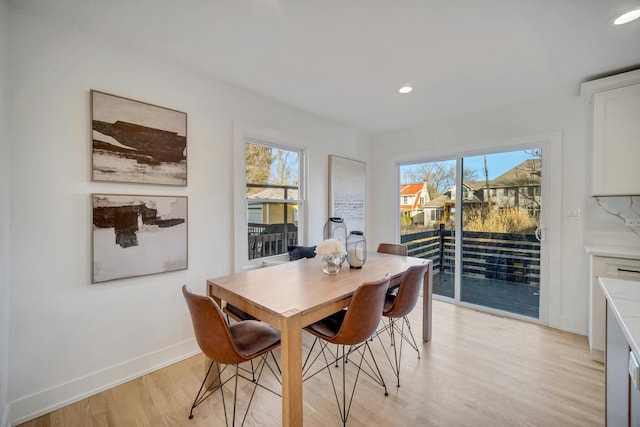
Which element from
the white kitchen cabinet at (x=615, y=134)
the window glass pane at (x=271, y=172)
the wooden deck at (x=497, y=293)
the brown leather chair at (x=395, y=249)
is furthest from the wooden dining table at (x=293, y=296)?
the white kitchen cabinet at (x=615, y=134)

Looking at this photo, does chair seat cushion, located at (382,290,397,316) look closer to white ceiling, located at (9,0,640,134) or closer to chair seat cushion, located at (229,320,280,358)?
chair seat cushion, located at (229,320,280,358)

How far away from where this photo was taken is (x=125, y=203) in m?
2.03

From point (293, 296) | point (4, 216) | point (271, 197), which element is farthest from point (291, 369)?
point (271, 197)

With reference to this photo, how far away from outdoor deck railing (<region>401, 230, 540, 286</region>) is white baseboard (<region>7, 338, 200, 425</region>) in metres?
3.29

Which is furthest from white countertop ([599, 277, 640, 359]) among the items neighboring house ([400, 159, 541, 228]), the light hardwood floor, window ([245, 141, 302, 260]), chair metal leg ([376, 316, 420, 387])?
window ([245, 141, 302, 260])

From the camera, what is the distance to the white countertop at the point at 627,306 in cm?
90

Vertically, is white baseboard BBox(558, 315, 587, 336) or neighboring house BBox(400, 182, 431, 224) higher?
neighboring house BBox(400, 182, 431, 224)

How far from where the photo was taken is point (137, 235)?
2082 millimetres

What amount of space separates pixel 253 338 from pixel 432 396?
1.33m

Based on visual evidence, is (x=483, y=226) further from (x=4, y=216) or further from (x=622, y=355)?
(x=4, y=216)

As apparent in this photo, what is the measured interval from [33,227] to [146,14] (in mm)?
1554

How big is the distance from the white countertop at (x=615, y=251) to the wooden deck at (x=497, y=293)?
84 centimetres

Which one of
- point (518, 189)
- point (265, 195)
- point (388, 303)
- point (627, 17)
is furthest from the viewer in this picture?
point (518, 189)

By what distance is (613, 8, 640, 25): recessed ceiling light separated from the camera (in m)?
1.66
